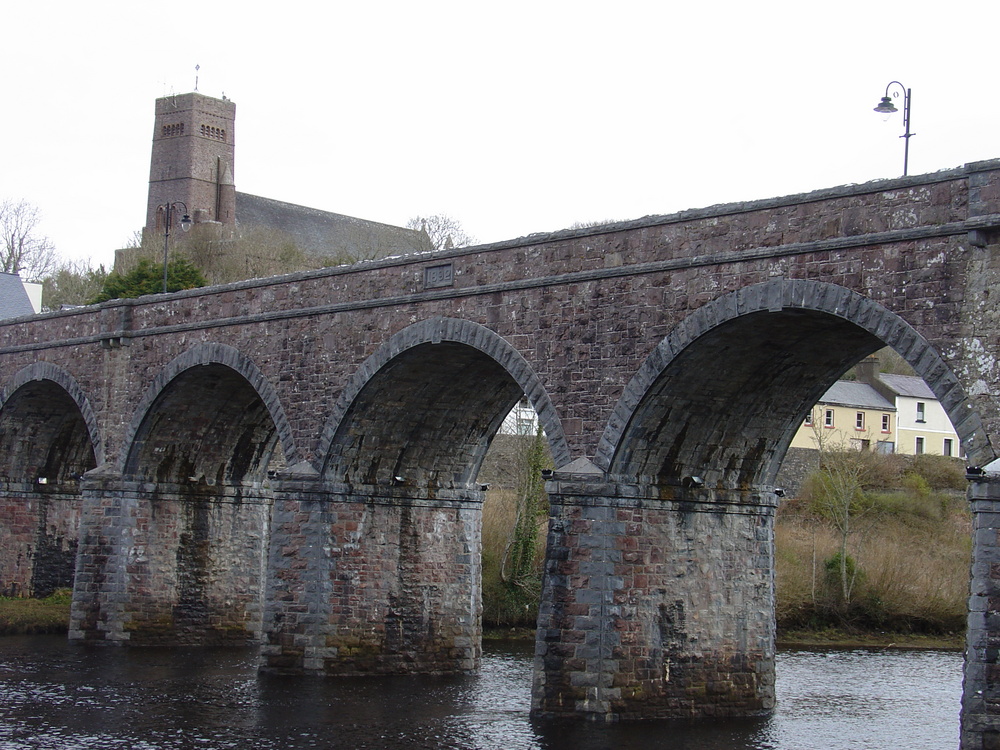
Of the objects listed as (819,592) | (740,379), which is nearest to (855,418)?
(819,592)

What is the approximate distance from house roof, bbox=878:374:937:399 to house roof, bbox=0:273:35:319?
3306 cm

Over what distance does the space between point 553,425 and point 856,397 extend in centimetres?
3881

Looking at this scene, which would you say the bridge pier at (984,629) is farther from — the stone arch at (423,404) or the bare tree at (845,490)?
the bare tree at (845,490)

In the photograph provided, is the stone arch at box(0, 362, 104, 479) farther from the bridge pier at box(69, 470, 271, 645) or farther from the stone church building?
the stone church building

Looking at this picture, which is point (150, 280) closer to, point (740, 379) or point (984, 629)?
point (740, 379)

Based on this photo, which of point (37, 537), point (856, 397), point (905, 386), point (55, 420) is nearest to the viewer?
point (55, 420)

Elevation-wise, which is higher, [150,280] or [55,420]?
[150,280]

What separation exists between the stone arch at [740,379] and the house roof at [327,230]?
5374cm

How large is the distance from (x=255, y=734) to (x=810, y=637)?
60.0ft

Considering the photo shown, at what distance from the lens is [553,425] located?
817 inches

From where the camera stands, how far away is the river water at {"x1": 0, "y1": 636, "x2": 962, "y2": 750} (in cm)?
1938

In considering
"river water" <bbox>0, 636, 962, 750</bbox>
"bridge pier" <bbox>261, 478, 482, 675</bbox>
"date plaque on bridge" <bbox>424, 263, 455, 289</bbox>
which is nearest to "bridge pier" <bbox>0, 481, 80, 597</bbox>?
"river water" <bbox>0, 636, 962, 750</bbox>

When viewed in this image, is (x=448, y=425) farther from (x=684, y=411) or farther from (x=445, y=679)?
(x=684, y=411)

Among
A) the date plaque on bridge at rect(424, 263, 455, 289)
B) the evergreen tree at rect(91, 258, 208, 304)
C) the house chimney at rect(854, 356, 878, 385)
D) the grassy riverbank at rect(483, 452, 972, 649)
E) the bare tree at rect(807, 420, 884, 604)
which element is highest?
the evergreen tree at rect(91, 258, 208, 304)
